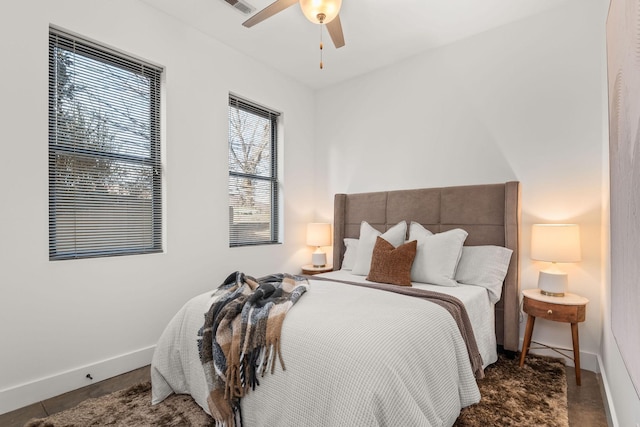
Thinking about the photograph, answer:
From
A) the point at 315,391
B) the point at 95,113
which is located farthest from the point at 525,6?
the point at 95,113

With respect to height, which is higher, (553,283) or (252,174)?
(252,174)

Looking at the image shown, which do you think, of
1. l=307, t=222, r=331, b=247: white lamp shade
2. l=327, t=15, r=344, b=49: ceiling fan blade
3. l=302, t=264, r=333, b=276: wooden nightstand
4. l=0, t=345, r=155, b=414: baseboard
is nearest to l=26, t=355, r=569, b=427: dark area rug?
l=0, t=345, r=155, b=414: baseboard

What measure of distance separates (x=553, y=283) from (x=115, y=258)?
3387 millimetres

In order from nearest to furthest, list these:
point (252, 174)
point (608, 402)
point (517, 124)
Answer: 1. point (608, 402)
2. point (517, 124)
3. point (252, 174)

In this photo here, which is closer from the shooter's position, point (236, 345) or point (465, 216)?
point (236, 345)

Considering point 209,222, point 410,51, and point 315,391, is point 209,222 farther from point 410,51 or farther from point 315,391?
point 410,51

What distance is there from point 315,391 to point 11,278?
208 centimetres

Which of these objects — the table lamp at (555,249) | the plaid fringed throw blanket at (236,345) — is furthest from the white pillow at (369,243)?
the plaid fringed throw blanket at (236,345)

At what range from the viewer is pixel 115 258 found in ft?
8.20

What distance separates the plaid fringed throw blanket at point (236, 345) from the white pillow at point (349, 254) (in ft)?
5.27

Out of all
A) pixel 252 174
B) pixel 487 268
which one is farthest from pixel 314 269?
pixel 487 268

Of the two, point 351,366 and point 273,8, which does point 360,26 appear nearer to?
point 273,8

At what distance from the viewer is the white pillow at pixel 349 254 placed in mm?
3459

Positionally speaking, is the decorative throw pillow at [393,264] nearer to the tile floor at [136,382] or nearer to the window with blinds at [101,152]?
the tile floor at [136,382]
